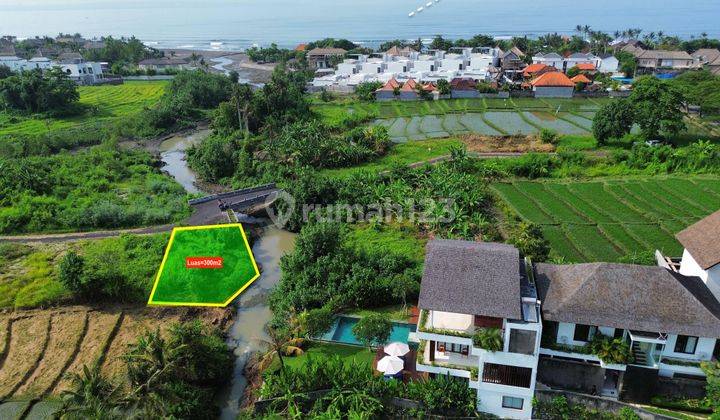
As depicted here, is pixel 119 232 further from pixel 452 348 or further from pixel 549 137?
pixel 549 137

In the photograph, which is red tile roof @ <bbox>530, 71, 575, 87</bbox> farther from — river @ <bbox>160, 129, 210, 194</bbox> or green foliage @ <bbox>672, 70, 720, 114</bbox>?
river @ <bbox>160, 129, 210, 194</bbox>

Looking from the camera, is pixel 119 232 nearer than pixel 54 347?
No

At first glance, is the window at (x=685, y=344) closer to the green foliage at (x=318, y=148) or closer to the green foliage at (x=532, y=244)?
the green foliage at (x=532, y=244)

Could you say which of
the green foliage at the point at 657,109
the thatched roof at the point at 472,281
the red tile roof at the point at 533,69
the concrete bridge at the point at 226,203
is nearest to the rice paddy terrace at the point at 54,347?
the concrete bridge at the point at 226,203

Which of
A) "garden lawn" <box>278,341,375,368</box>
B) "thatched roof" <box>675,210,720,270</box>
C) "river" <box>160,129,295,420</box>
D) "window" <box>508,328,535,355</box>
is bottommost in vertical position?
"river" <box>160,129,295,420</box>

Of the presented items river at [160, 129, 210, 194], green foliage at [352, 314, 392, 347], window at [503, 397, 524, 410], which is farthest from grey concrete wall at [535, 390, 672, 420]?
river at [160, 129, 210, 194]

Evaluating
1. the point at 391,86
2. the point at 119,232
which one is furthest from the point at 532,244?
the point at 391,86
